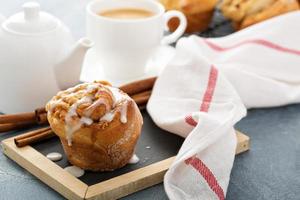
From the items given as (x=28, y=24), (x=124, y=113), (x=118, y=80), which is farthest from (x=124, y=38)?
(x=124, y=113)

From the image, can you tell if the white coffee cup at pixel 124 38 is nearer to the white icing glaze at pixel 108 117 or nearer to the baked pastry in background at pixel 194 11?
the baked pastry in background at pixel 194 11

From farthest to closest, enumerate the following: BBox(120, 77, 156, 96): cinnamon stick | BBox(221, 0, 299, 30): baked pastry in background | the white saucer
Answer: BBox(221, 0, 299, 30): baked pastry in background < the white saucer < BBox(120, 77, 156, 96): cinnamon stick

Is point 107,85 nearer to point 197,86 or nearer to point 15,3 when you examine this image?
point 197,86

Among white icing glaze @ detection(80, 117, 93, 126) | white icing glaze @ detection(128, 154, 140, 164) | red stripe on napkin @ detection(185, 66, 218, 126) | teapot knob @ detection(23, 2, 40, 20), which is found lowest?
white icing glaze @ detection(128, 154, 140, 164)

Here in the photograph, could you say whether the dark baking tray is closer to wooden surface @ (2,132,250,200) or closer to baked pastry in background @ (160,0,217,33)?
wooden surface @ (2,132,250,200)

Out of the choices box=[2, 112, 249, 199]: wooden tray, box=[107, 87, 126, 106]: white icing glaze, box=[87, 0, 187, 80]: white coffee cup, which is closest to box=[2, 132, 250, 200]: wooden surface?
box=[2, 112, 249, 199]: wooden tray

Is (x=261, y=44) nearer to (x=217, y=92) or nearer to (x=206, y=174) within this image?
(x=217, y=92)

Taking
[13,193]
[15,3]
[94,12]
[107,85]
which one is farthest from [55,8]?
[13,193]
